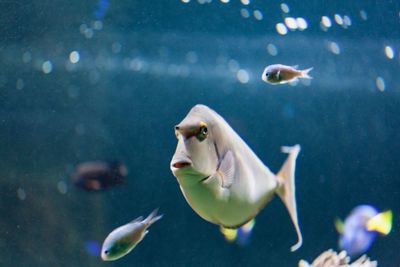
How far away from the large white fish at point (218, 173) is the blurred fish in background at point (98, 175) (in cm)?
261

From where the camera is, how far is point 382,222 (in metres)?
4.93

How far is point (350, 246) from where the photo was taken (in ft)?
14.9

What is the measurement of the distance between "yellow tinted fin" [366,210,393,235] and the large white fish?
3.35 m

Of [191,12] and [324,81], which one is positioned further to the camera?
[324,81]

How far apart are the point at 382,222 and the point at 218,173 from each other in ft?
13.3

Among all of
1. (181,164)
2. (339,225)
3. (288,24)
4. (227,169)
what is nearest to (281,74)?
(227,169)

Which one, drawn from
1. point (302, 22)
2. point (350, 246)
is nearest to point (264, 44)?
point (302, 22)

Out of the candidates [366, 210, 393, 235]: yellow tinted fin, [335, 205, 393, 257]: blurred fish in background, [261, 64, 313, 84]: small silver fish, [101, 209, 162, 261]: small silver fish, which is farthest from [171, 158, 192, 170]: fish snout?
[366, 210, 393, 235]: yellow tinted fin

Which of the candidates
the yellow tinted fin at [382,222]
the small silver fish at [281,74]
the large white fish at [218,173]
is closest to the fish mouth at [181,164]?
the large white fish at [218,173]

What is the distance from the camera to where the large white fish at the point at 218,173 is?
55.1 inches

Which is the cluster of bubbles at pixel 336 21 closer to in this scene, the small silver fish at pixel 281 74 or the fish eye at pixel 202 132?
the small silver fish at pixel 281 74

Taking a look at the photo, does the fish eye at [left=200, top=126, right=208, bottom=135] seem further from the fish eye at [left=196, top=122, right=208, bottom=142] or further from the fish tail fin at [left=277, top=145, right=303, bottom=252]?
the fish tail fin at [left=277, top=145, right=303, bottom=252]

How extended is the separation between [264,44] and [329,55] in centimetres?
78

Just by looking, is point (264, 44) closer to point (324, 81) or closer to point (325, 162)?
point (324, 81)
